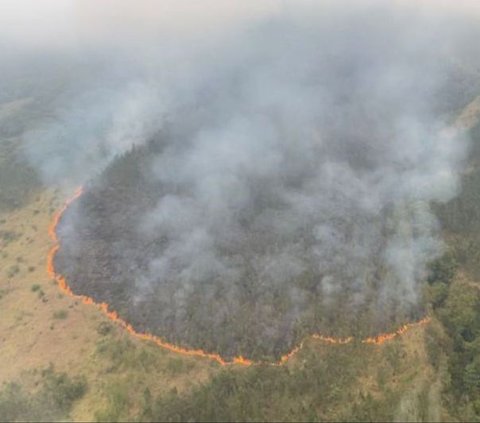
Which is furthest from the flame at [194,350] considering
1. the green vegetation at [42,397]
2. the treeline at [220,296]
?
the green vegetation at [42,397]

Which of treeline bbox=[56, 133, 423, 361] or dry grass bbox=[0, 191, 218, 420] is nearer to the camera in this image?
dry grass bbox=[0, 191, 218, 420]

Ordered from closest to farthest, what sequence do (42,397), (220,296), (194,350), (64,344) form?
(42,397), (194,350), (64,344), (220,296)

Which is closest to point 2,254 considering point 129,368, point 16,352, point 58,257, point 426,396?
point 58,257

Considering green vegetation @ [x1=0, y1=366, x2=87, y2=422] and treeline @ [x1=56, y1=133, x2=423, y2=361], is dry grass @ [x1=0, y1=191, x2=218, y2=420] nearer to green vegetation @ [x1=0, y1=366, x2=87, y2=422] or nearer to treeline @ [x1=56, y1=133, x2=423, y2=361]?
green vegetation @ [x1=0, y1=366, x2=87, y2=422]

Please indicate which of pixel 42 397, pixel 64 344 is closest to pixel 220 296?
pixel 64 344

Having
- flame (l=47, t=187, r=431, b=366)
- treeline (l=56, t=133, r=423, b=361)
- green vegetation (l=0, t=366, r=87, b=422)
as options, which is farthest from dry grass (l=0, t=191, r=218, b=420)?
treeline (l=56, t=133, r=423, b=361)

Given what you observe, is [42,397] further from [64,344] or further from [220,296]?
[220,296]

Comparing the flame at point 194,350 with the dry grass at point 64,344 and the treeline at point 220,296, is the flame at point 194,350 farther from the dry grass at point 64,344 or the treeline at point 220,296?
the dry grass at point 64,344

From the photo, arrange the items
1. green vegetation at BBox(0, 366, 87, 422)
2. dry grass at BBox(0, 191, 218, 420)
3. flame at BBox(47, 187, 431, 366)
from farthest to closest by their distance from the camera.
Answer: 1. flame at BBox(47, 187, 431, 366)
2. dry grass at BBox(0, 191, 218, 420)
3. green vegetation at BBox(0, 366, 87, 422)

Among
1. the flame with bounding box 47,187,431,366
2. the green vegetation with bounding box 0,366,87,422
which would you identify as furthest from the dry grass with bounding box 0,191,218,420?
the green vegetation with bounding box 0,366,87,422

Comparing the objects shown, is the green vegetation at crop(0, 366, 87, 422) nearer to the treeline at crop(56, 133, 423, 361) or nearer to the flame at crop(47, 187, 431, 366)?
the flame at crop(47, 187, 431, 366)

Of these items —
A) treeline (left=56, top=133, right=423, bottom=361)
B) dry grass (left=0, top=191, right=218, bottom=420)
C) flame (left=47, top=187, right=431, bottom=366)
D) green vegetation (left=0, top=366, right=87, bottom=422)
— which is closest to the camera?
green vegetation (left=0, top=366, right=87, bottom=422)
